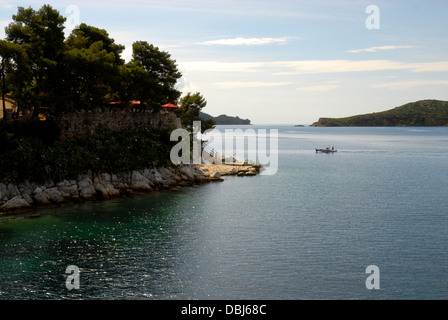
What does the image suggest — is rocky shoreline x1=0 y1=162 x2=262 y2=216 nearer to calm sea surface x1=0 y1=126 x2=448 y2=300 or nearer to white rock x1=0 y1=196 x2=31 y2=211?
white rock x1=0 y1=196 x2=31 y2=211

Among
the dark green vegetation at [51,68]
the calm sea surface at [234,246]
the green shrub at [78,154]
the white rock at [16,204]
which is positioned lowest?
the calm sea surface at [234,246]

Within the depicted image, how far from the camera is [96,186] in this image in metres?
49.5

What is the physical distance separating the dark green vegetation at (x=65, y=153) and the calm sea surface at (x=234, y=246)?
543 cm

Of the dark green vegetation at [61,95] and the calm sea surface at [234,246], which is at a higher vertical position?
the dark green vegetation at [61,95]

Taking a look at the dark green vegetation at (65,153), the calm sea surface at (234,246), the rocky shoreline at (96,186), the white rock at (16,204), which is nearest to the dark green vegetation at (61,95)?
the dark green vegetation at (65,153)

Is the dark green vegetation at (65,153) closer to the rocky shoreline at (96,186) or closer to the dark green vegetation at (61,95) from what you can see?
the dark green vegetation at (61,95)

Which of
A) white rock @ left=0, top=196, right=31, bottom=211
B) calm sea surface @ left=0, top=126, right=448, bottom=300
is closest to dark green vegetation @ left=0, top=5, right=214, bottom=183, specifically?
white rock @ left=0, top=196, right=31, bottom=211

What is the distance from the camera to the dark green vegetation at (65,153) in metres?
43.7

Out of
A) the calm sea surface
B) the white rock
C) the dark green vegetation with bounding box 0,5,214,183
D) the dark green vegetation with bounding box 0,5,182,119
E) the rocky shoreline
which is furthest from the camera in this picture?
the dark green vegetation with bounding box 0,5,182,119

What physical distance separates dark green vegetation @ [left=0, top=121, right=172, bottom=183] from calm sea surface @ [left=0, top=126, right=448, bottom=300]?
5.43 metres

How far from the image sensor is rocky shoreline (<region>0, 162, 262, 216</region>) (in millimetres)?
42469

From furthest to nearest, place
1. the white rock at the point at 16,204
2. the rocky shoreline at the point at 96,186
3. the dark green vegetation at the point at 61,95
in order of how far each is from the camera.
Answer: the dark green vegetation at the point at 61,95 < the rocky shoreline at the point at 96,186 < the white rock at the point at 16,204

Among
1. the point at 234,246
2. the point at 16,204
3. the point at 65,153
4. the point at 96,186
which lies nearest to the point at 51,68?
the point at 65,153
